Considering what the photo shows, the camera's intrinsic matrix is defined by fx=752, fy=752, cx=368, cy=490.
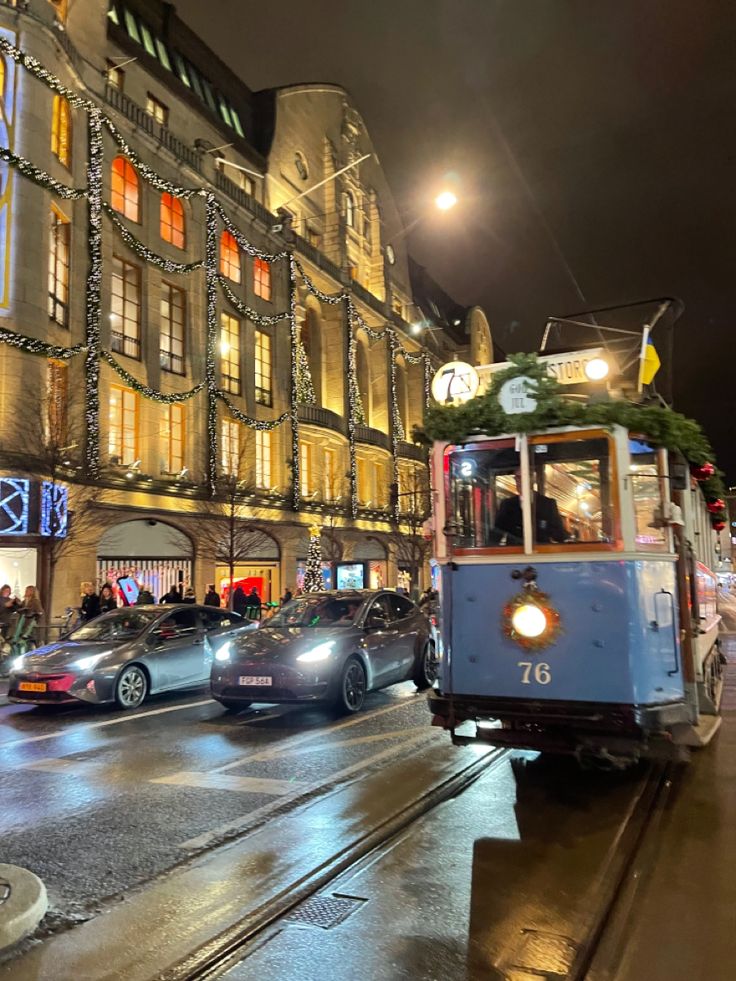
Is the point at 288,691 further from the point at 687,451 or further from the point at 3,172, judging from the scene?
the point at 3,172

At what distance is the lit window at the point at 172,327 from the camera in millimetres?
25172

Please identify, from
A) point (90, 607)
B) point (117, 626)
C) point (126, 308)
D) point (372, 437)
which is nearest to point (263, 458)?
point (126, 308)

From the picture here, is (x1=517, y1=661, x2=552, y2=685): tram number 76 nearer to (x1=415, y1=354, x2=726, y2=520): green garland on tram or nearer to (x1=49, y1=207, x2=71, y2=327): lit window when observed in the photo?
(x1=415, y1=354, x2=726, y2=520): green garland on tram

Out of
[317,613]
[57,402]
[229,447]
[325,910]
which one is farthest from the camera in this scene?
[229,447]

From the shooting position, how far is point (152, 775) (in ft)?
22.8

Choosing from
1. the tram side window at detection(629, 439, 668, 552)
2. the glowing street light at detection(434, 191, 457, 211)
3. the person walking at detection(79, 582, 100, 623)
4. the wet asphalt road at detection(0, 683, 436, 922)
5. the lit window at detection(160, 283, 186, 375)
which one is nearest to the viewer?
the wet asphalt road at detection(0, 683, 436, 922)

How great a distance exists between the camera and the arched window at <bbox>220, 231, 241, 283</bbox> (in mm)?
28734

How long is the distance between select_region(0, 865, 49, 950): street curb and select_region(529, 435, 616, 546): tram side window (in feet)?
13.4

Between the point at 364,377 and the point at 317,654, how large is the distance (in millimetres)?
33265

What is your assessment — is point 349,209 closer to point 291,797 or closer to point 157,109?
point 157,109

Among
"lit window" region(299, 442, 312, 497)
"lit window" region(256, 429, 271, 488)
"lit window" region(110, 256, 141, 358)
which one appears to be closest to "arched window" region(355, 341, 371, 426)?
"lit window" region(299, 442, 312, 497)

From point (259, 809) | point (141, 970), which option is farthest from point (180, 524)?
point (141, 970)

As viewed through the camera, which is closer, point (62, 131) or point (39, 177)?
point (39, 177)

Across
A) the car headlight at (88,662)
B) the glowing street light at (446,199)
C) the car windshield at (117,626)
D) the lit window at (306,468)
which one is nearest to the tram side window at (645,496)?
the car headlight at (88,662)
